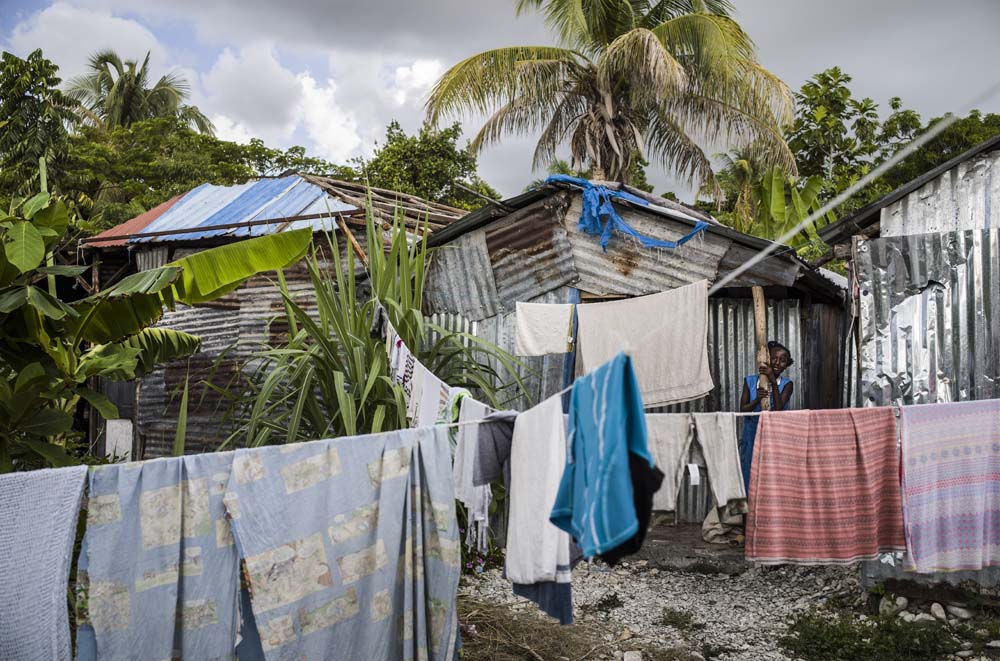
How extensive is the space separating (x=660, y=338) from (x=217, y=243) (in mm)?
5356

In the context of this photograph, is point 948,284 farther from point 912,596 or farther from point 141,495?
point 141,495

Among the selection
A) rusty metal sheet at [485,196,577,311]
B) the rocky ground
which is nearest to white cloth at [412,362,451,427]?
the rocky ground

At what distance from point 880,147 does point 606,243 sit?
566 inches

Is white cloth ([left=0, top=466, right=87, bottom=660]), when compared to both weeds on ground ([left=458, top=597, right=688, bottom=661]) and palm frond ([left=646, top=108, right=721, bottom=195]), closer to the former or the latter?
weeds on ground ([left=458, top=597, right=688, bottom=661])

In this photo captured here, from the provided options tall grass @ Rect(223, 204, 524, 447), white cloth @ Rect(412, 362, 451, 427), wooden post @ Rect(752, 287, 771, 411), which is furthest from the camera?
wooden post @ Rect(752, 287, 771, 411)

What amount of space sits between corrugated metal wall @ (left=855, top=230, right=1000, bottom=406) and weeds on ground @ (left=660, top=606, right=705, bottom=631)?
200 centimetres

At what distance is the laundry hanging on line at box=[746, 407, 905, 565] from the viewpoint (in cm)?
428

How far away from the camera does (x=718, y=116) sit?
13516 millimetres

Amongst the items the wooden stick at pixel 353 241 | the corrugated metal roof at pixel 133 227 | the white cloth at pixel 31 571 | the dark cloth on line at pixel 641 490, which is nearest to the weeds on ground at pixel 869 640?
the dark cloth on line at pixel 641 490

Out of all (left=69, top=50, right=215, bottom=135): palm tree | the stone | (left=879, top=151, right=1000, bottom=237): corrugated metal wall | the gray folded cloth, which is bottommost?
the stone

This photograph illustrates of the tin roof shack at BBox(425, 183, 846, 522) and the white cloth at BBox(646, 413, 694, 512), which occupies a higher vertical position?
the tin roof shack at BBox(425, 183, 846, 522)

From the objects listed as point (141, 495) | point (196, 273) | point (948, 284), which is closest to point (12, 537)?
point (141, 495)

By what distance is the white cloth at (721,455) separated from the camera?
496 centimetres

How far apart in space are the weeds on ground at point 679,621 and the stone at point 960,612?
171 cm
